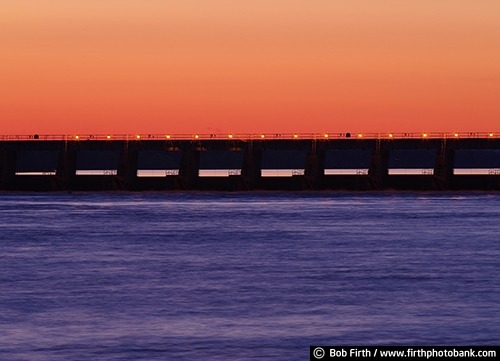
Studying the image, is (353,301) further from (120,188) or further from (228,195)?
(120,188)

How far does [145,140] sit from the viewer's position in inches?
5153

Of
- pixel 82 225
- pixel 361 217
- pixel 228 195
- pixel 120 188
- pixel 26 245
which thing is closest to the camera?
pixel 26 245

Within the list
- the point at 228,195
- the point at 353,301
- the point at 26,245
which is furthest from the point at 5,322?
→ the point at 228,195

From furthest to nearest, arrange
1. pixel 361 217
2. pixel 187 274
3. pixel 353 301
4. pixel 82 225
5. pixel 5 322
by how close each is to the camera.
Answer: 1. pixel 361 217
2. pixel 82 225
3. pixel 187 274
4. pixel 353 301
5. pixel 5 322

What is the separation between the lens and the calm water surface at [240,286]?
24.0m

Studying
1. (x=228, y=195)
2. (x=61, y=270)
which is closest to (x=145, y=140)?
(x=228, y=195)

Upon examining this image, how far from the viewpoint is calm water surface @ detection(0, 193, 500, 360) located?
24000mm

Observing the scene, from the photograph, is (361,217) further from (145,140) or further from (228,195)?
(145,140)

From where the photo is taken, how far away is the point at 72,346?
23375mm

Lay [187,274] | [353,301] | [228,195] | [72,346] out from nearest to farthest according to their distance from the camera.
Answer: [72,346], [353,301], [187,274], [228,195]

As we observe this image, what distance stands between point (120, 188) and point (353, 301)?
102 meters

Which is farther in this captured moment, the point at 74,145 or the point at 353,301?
the point at 74,145

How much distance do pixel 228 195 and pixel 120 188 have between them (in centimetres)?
1589

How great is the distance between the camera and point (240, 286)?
110 feet
